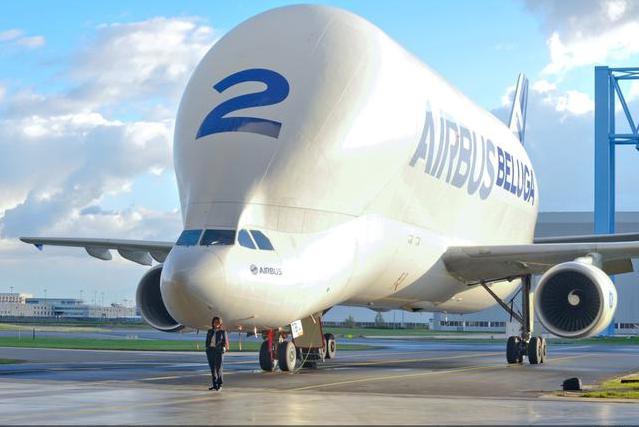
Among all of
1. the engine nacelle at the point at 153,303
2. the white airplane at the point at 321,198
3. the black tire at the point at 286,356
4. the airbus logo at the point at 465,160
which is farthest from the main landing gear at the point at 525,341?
the engine nacelle at the point at 153,303

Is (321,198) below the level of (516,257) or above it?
above

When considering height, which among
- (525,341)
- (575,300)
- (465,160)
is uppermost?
(465,160)

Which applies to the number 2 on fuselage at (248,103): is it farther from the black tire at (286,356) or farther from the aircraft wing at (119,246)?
the aircraft wing at (119,246)

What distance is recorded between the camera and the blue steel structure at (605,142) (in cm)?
6725

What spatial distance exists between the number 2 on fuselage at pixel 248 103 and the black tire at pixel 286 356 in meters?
4.72

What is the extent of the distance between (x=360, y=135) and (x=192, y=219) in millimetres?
3899

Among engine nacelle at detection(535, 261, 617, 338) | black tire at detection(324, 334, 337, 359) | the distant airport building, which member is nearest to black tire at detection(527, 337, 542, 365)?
engine nacelle at detection(535, 261, 617, 338)

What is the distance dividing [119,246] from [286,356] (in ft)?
26.2

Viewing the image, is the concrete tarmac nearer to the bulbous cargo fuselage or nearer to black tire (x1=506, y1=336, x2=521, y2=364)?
black tire (x1=506, y1=336, x2=521, y2=364)

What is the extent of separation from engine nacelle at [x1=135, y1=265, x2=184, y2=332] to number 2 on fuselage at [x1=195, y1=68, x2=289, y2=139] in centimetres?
486

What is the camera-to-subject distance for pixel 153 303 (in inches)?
939

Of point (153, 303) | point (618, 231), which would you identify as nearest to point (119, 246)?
point (153, 303)

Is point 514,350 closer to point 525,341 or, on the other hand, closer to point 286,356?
point 525,341

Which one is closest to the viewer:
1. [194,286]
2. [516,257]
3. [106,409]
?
[106,409]
